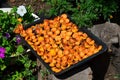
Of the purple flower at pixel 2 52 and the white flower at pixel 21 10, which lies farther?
the white flower at pixel 21 10

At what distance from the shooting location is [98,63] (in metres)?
4.42

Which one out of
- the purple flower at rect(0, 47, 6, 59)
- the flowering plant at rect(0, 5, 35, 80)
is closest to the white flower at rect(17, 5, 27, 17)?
the flowering plant at rect(0, 5, 35, 80)

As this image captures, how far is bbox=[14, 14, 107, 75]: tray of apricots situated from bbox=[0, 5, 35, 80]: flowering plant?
0.51 feet

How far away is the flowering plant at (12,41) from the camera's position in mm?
4375

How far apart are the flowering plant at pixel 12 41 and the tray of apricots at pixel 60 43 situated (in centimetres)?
16

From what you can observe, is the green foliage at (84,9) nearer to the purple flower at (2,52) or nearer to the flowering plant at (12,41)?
the flowering plant at (12,41)

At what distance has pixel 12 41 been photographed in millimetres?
4594

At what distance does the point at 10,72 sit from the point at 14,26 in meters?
0.57

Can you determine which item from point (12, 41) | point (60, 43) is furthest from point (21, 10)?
point (60, 43)

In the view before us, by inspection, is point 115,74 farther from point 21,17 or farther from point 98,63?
point 21,17

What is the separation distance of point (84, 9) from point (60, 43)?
0.61m

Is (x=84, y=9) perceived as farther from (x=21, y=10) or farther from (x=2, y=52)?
(x=2, y=52)

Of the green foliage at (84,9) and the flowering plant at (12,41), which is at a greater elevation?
the green foliage at (84,9)

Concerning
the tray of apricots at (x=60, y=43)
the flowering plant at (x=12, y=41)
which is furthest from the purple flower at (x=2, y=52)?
the tray of apricots at (x=60, y=43)
